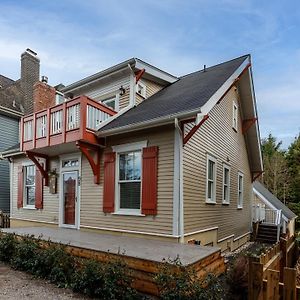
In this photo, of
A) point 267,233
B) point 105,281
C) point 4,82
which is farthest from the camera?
point 4,82

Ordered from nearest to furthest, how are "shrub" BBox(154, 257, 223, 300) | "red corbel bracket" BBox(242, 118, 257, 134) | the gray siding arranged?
"shrub" BBox(154, 257, 223, 300)
"red corbel bracket" BBox(242, 118, 257, 134)
the gray siding

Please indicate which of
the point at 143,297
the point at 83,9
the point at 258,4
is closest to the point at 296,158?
the point at 258,4

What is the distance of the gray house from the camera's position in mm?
15938

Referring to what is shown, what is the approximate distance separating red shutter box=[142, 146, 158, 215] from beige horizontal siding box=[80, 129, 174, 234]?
0.12 m

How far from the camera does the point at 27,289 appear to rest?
17.2 ft

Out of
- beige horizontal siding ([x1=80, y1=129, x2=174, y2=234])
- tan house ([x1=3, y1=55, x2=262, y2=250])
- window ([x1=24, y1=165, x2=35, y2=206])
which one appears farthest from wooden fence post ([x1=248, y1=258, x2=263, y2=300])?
window ([x1=24, y1=165, x2=35, y2=206])

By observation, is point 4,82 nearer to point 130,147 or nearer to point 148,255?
point 130,147

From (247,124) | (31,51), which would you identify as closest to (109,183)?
(247,124)

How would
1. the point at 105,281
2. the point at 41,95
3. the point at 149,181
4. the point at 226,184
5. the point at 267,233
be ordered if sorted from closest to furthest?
the point at 105,281
the point at 149,181
the point at 226,184
the point at 41,95
the point at 267,233

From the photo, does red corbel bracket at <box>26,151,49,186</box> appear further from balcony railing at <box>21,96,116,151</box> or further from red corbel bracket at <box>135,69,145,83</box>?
red corbel bracket at <box>135,69,145,83</box>

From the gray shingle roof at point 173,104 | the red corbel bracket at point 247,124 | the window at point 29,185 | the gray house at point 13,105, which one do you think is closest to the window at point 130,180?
the gray shingle roof at point 173,104

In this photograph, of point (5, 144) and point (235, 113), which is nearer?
point (235, 113)

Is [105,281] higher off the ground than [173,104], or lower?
lower

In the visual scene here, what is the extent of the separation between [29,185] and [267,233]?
1190cm
